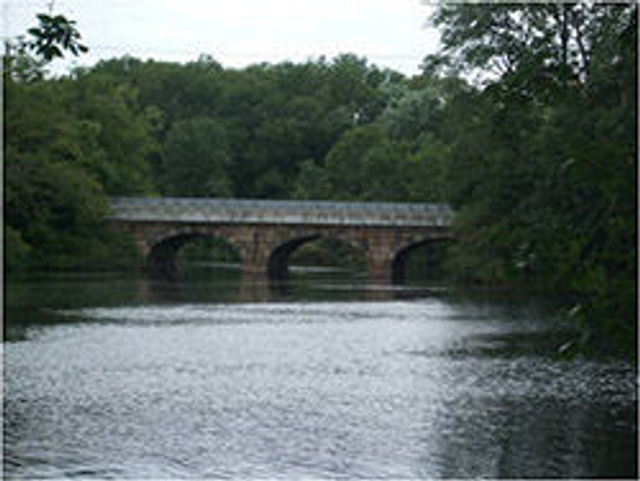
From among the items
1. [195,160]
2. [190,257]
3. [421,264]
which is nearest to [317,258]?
[190,257]

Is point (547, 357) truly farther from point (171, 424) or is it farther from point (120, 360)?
point (171, 424)

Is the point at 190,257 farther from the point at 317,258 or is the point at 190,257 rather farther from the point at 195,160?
the point at 195,160

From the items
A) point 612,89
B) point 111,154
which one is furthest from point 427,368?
point 111,154

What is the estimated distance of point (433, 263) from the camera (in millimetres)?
78500

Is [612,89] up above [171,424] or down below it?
above

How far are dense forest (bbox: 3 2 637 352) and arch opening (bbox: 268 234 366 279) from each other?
3547mm

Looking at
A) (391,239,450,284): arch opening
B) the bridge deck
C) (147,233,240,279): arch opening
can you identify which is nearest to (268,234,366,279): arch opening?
the bridge deck

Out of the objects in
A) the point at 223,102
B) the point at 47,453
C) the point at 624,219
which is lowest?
the point at 47,453

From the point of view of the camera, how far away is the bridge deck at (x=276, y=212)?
6406cm

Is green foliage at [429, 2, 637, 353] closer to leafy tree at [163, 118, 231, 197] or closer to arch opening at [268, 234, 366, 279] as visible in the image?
arch opening at [268, 234, 366, 279]

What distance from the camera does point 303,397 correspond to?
21.7m

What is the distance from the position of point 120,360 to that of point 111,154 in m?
44.9

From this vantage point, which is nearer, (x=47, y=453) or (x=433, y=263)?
(x=47, y=453)

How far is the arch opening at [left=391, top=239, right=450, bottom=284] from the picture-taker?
64.8m
